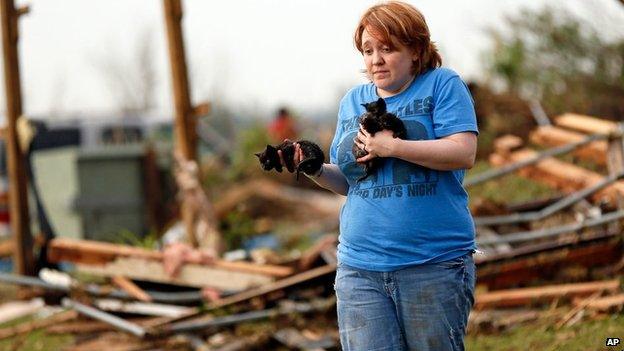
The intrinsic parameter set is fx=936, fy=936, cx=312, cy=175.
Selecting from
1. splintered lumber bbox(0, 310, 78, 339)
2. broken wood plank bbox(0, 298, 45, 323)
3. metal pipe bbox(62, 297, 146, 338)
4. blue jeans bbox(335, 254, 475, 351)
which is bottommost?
broken wood plank bbox(0, 298, 45, 323)

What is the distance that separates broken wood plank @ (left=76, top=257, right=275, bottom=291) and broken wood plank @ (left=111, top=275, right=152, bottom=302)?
0.11 metres

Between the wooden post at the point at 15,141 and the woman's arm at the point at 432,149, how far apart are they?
771cm

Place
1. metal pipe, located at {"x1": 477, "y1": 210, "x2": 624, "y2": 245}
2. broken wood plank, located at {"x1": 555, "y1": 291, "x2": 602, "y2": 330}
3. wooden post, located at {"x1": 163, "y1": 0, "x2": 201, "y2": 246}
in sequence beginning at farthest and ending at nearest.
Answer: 1. wooden post, located at {"x1": 163, "y1": 0, "x2": 201, "y2": 246}
2. metal pipe, located at {"x1": 477, "y1": 210, "x2": 624, "y2": 245}
3. broken wood plank, located at {"x1": 555, "y1": 291, "x2": 602, "y2": 330}

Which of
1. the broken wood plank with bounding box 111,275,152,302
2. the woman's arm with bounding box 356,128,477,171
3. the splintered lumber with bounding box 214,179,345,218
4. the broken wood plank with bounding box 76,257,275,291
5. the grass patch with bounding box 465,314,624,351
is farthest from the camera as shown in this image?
the splintered lumber with bounding box 214,179,345,218

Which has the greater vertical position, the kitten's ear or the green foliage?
the kitten's ear

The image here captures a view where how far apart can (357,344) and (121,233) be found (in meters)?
9.41

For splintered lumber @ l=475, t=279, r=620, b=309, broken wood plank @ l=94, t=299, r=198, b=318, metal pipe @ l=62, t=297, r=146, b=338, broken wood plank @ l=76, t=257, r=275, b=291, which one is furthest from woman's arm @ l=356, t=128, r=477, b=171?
broken wood plank @ l=94, t=299, r=198, b=318

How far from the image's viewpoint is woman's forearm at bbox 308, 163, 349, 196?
10.5 feet

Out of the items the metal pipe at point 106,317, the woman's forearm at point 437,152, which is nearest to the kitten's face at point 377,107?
the woman's forearm at point 437,152

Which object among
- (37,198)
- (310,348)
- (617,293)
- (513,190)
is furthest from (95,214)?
(617,293)

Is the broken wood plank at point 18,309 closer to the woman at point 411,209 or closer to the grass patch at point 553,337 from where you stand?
the grass patch at point 553,337

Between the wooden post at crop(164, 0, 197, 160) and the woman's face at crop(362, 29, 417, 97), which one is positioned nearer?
the woman's face at crop(362, 29, 417, 97)

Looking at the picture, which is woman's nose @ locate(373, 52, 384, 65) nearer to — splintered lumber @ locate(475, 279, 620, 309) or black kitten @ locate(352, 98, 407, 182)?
black kitten @ locate(352, 98, 407, 182)

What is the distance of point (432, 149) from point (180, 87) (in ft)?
22.4
